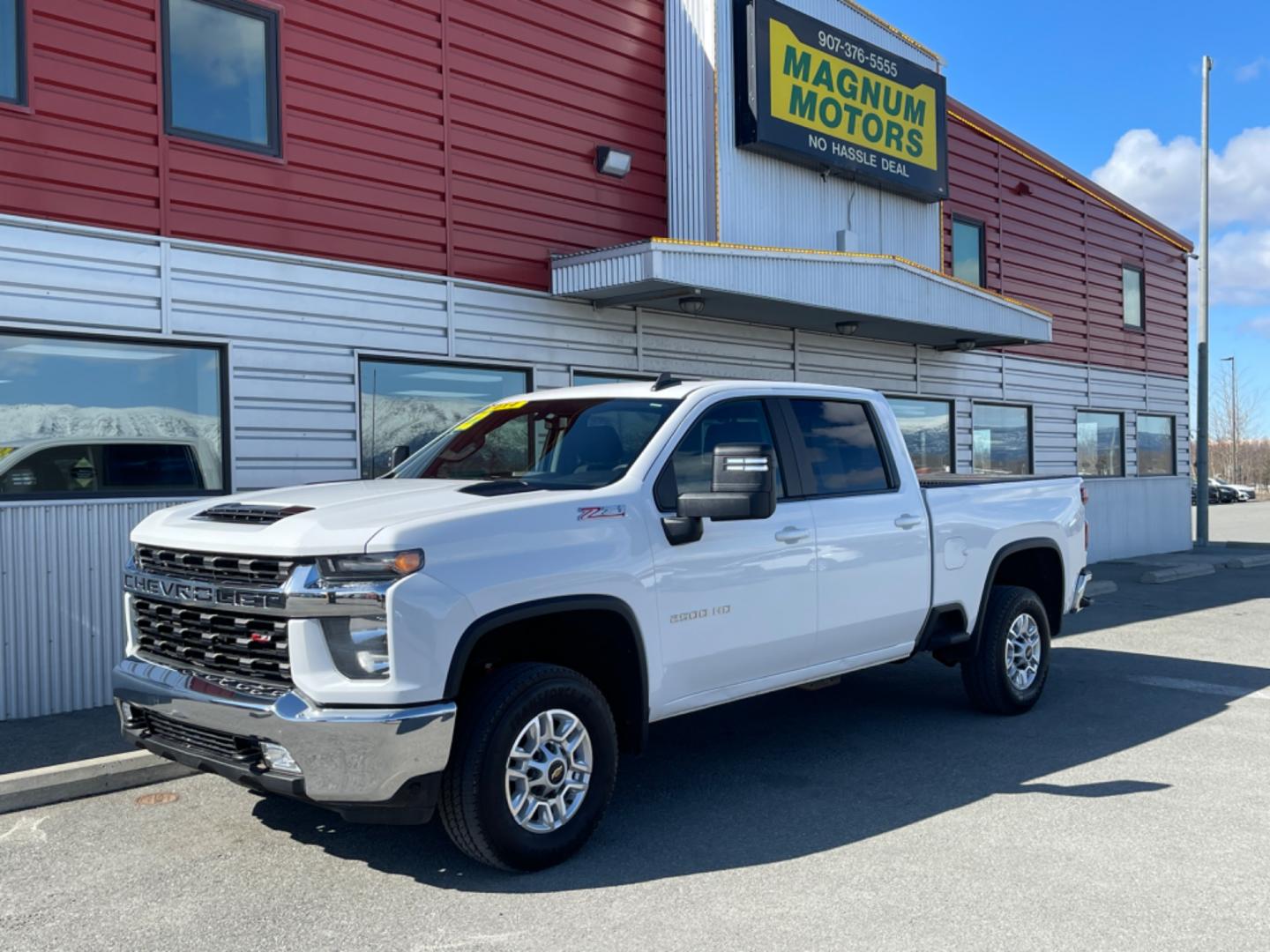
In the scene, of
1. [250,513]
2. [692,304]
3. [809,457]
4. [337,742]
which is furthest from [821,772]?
[692,304]

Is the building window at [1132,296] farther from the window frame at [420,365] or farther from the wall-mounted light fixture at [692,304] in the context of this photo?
the window frame at [420,365]

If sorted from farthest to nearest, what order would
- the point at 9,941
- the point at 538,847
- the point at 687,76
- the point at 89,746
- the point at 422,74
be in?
the point at 687,76 < the point at 422,74 < the point at 89,746 < the point at 538,847 < the point at 9,941

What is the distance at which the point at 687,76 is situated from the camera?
466 inches

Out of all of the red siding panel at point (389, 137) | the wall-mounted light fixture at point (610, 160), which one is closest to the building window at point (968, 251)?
the red siding panel at point (389, 137)

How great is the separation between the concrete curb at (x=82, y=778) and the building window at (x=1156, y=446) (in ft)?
62.7

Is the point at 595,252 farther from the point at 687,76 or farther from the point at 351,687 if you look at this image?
the point at 351,687

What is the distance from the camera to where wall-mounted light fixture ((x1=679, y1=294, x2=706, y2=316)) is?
10992 mm

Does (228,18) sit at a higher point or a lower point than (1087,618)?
higher

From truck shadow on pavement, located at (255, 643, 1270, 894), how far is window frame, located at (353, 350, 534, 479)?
11.7 feet

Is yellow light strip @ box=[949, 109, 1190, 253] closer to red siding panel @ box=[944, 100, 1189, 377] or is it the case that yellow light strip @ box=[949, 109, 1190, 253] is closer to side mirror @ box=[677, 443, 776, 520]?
red siding panel @ box=[944, 100, 1189, 377]

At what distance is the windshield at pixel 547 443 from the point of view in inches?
207

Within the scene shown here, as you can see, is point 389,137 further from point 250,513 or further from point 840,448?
point 250,513

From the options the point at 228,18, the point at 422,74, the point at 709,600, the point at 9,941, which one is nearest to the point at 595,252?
the point at 422,74

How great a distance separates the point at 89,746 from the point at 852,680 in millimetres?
5152
